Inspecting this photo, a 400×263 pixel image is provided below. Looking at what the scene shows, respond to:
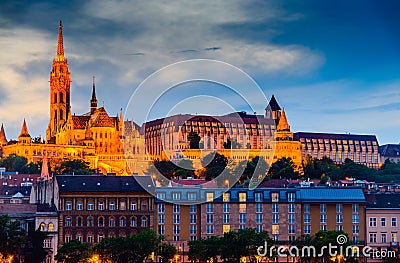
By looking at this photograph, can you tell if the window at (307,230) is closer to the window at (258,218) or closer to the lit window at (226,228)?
the window at (258,218)

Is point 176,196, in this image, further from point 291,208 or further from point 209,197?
point 291,208

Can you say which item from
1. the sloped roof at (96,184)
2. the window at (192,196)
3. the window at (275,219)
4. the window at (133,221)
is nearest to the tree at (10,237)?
the sloped roof at (96,184)

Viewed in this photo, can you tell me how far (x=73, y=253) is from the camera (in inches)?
3366

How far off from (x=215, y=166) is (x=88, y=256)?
264ft

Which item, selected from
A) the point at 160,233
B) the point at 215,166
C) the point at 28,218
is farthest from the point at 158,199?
the point at 215,166

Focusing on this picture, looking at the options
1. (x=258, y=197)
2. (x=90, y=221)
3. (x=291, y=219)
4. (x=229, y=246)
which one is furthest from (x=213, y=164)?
(x=229, y=246)

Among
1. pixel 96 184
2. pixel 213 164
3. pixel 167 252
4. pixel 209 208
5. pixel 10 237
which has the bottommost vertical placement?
pixel 167 252

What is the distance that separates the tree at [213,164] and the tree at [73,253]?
58.7 metres

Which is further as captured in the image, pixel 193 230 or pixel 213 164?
pixel 213 164

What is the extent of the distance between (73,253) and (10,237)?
5.51m

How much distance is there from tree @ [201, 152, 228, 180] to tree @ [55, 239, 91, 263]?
5872 cm

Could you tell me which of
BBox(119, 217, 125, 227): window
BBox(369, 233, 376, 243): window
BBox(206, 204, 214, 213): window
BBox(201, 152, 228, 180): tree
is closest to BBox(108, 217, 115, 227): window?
BBox(119, 217, 125, 227): window

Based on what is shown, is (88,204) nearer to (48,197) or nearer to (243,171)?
(48,197)

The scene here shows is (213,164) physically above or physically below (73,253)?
above
